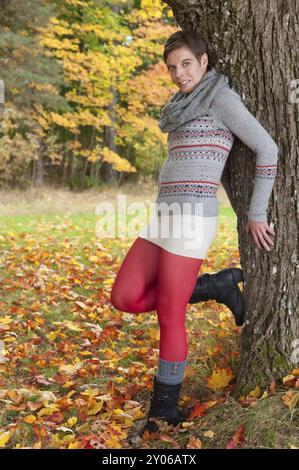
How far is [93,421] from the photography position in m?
3.36

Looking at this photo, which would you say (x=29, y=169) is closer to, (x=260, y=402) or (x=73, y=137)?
(x=73, y=137)

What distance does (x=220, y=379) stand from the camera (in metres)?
3.44

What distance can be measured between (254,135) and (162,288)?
0.91 metres

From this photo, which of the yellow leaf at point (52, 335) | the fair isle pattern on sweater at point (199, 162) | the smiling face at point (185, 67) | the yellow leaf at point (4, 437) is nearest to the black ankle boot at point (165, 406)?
the yellow leaf at point (4, 437)

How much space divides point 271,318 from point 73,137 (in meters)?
17.9

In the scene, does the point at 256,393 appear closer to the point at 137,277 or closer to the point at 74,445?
the point at 137,277

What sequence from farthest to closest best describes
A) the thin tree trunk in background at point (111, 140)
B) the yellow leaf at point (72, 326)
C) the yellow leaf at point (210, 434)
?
the thin tree trunk in background at point (111, 140)
the yellow leaf at point (72, 326)
the yellow leaf at point (210, 434)

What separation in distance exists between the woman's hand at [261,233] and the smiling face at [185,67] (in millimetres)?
784

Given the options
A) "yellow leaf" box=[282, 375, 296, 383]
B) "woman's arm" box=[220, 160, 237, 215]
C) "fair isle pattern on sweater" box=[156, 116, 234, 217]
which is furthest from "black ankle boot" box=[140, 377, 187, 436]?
"woman's arm" box=[220, 160, 237, 215]

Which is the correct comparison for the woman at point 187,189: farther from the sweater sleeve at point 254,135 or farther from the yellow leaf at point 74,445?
the yellow leaf at point 74,445

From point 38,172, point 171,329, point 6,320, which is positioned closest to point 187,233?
point 171,329

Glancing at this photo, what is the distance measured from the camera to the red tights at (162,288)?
9.88 feet

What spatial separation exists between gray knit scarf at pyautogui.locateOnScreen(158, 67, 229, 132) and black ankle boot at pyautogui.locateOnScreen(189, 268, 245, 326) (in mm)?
930
